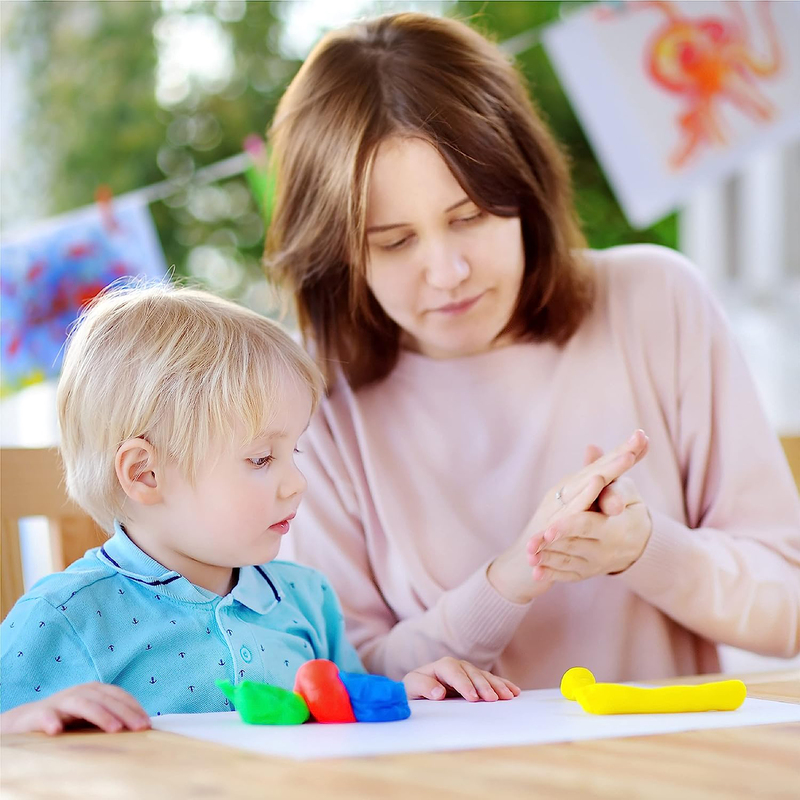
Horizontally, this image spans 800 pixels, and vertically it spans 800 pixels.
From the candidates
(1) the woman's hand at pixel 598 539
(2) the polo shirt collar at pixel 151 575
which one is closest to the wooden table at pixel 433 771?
(2) the polo shirt collar at pixel 151 575

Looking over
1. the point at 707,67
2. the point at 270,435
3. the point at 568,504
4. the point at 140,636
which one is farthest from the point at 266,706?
the point at 707,67

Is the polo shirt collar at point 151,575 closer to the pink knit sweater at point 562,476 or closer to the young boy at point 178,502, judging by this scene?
the young boy at point 178,502

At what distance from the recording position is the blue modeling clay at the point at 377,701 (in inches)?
33.1

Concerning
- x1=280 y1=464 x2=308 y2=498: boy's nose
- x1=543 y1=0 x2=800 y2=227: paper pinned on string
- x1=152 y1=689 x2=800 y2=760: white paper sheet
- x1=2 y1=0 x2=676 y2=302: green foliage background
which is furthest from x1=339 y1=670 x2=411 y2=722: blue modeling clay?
x1=2 y1=0 x2=676 y2=302: green foliage background

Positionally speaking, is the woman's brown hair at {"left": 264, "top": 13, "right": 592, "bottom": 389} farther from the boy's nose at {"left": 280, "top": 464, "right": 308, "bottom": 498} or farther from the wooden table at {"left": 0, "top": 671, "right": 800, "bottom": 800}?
the wooden table at {"left": 0, "top": 671, "right": 800, "bottom": 800}

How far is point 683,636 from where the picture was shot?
139 cm

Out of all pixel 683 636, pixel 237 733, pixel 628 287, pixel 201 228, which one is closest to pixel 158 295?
pixel 237 733

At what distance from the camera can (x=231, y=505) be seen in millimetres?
1021

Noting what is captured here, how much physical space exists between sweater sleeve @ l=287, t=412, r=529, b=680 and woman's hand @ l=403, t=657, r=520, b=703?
14 centimetres

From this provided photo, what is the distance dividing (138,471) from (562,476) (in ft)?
1.91

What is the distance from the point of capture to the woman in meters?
1.24

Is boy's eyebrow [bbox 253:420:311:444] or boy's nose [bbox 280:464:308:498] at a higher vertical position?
boy's eyebrow [bbox 253:420:311:444]

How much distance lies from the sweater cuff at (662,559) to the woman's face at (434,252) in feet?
1.06

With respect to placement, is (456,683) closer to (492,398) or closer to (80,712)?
(80,712)
